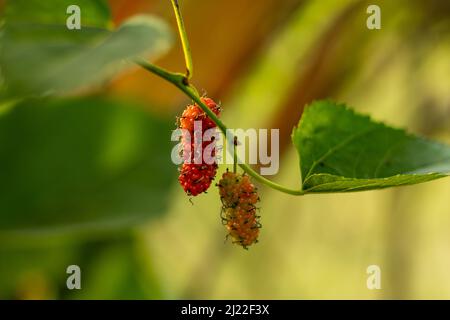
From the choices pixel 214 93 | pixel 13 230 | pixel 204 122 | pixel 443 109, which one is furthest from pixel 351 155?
pixel 443 109

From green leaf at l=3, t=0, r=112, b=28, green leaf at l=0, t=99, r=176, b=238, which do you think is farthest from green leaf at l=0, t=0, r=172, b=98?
green leaf at l=0, t=99, r=176, b=238

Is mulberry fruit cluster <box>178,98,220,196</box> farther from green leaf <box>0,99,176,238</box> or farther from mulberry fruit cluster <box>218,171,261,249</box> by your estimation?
green leaf <box>0,99,176,238</box>

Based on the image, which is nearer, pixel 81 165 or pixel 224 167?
pixel 224 167

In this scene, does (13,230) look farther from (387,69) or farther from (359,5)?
(387,69)

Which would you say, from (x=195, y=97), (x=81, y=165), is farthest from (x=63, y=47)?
(x=81, y=165)

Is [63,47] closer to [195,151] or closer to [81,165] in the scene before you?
[195,151]

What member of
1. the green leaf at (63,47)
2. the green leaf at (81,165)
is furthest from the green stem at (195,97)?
the green leaf at (81,165)
